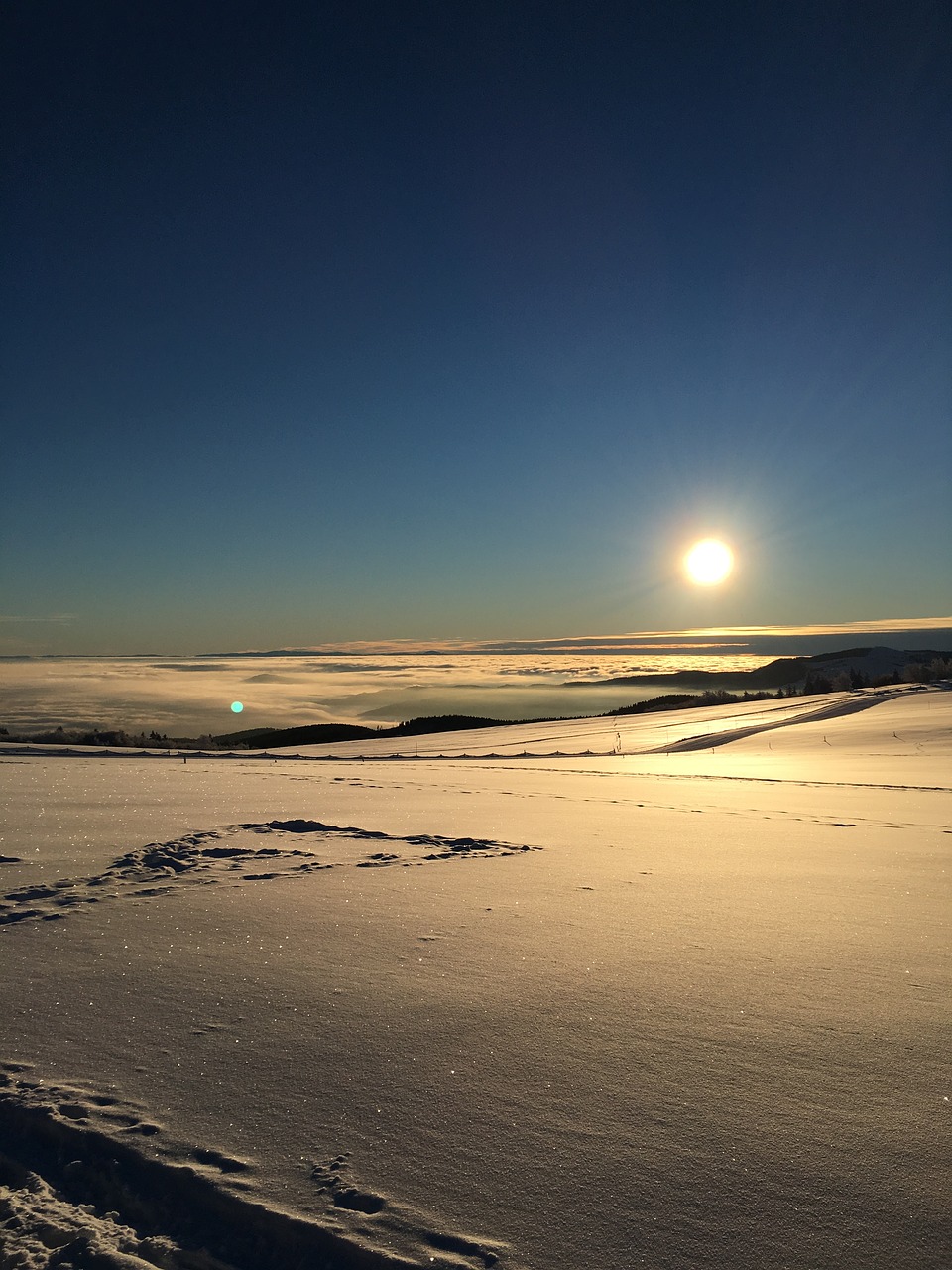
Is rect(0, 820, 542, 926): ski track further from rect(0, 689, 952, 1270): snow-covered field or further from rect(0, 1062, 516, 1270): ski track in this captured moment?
rect(0, 1062, 516, 1270): ski track

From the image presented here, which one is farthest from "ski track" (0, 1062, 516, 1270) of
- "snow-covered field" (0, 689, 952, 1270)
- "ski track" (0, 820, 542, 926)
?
"ski track" (0, 820, 542, 926)

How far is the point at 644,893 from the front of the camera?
10.0 ft

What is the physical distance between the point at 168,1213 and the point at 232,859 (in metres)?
2.47

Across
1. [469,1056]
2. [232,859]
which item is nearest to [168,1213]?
[469,1056]

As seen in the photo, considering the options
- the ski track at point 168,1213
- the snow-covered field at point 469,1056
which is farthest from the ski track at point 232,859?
the ski track at point 168,1213

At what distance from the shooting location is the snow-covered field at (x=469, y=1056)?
117cm

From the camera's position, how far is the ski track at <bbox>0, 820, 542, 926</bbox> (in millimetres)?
2842

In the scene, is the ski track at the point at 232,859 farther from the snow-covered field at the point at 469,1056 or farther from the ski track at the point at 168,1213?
the ski track at the point at 168,1213

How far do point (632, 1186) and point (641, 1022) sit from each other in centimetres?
60

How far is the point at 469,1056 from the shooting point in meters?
1.65

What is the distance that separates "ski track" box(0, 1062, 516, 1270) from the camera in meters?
1.12

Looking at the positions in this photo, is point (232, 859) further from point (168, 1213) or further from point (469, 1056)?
point (168, 1213)

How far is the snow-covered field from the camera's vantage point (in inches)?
46.0

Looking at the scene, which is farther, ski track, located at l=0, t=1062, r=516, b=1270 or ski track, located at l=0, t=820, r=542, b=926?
ski track, located at l=0, t=820, r=542, b=926
